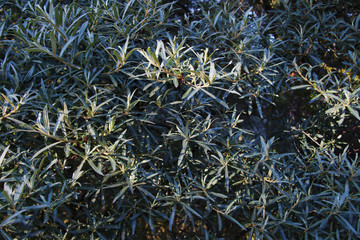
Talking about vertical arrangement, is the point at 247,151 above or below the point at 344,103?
below

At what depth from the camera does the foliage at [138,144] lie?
4.91ft

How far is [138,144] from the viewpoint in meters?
1.73

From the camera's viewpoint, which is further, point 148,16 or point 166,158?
point 148,16

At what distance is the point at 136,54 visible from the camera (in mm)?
1791

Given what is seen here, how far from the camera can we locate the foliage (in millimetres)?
1496

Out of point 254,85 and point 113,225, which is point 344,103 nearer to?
point 254,85

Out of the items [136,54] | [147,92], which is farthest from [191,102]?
[136,54]

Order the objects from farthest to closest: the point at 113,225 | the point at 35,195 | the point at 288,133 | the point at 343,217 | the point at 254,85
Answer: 1. the point at 288,133
2. the point at 254,85
3. the point at 343,217
4. the point at 113,225
5. the point at 35,195

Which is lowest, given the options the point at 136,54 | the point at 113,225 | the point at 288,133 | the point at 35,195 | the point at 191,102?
the point at 288,133

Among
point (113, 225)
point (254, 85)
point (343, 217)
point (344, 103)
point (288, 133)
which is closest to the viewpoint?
point (113, 225)

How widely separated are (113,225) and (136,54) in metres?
0.94

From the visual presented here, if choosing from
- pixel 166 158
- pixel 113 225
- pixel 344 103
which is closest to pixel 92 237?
pixel 113 225

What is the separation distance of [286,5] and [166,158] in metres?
1.52

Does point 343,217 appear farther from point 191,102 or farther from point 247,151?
point 191,102
